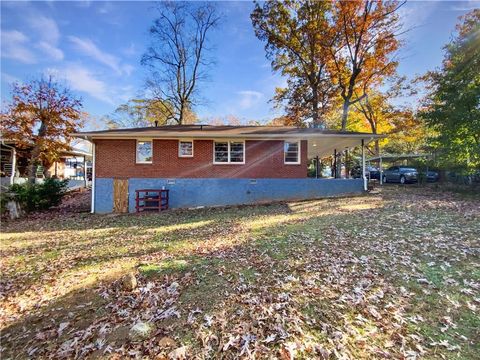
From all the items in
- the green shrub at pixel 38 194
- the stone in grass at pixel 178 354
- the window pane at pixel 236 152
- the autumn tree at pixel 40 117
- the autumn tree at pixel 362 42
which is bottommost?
the stone in grass at pixel 178 354

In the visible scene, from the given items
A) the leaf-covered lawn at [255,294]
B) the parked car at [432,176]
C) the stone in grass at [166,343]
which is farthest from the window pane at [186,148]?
the parked car at [432,176]

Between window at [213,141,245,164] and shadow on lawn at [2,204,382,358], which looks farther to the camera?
window at [213,141,245,164]

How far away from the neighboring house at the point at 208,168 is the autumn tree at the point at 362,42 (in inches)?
350

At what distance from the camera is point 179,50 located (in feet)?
85.4

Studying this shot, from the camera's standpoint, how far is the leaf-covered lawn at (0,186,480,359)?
117 inches

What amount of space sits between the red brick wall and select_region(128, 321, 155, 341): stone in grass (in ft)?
35.4

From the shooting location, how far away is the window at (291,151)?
46.8 ft

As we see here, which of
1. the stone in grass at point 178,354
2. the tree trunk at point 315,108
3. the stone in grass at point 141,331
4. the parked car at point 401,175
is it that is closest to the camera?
the stone in grass at point 178,354

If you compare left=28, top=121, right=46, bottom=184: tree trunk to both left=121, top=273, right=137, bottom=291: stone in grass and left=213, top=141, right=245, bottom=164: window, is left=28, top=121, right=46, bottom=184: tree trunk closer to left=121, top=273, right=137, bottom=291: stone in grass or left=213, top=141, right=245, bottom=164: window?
left=213, top=141, right=245, bottom=164: window

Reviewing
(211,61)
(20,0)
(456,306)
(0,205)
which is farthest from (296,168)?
(211,61)

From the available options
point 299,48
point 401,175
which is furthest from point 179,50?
point 401,175

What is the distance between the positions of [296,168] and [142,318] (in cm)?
1185

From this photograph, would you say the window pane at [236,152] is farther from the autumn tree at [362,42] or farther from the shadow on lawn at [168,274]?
the autumn tree at [362,42]

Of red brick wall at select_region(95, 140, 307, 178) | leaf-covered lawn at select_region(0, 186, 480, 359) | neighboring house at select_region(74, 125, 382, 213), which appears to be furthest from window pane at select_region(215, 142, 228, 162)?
leaf-covered lawn at select_region(0, 186, 480, 359)
